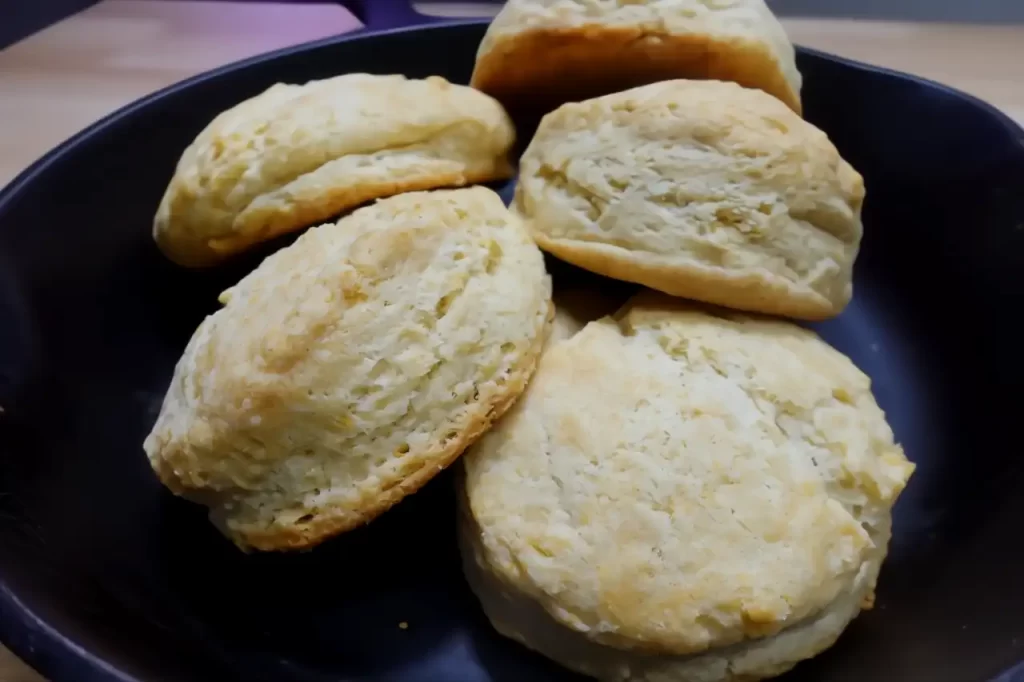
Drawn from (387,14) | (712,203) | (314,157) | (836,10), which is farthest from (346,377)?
(836,10)

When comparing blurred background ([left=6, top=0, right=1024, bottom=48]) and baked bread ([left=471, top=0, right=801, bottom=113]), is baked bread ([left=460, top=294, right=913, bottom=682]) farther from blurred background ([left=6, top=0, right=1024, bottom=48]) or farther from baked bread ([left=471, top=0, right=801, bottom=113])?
blurred background ([left=6, top=0, right=1024, bottom=48])

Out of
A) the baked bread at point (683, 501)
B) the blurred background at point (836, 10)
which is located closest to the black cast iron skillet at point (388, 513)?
the baked bread at point (683, 501)

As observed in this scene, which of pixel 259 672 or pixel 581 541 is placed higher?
pixel 581 541

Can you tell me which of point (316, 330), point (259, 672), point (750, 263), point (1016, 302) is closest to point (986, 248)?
point (1016, 302)

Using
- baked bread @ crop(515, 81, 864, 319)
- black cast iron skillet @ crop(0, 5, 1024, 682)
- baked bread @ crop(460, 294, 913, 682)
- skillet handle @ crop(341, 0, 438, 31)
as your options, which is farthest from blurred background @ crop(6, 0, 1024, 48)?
baked bread @ crop(460, 294, 913, 682)

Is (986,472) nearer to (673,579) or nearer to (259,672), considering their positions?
(673,579)

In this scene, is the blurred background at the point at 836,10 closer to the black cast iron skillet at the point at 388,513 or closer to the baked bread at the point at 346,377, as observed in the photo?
the black cast iron skillet at the point at 388,513
